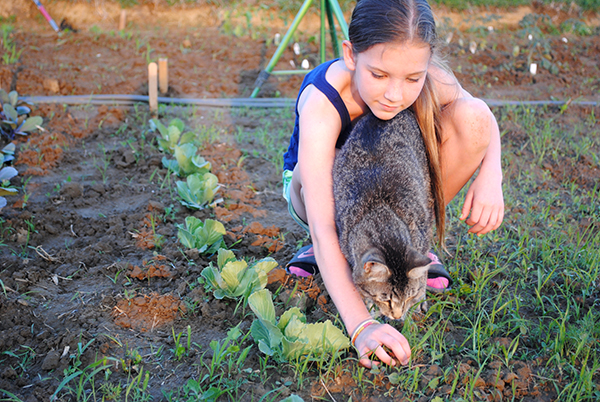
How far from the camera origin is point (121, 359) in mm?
2100

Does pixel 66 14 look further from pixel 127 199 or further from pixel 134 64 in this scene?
pixel 127 199

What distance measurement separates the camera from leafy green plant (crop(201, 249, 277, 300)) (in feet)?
8.08

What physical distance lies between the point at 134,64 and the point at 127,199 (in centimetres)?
348

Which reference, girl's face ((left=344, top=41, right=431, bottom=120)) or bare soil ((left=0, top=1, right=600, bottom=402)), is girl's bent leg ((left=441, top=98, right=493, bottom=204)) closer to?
girl's face ((left=344, top=41, right=431, bottom=120))

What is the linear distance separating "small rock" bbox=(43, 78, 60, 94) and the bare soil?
0.05ft

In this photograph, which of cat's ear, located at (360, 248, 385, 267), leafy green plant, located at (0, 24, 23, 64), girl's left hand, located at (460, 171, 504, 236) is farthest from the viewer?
leafy green plant, located at (0, 24, 23, 64)

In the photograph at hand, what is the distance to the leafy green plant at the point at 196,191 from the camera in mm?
3422

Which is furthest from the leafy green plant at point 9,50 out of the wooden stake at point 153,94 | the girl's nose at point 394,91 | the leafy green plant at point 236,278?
the girl's nose at point 394,91

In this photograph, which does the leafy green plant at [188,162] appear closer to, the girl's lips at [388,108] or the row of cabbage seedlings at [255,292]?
the row of cabbage seedlings at [255,292]

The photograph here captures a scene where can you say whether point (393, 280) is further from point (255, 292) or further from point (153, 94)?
point (153, 94)

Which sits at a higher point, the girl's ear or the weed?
the girl's ear

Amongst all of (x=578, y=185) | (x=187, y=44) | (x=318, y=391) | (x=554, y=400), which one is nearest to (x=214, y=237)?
(x=318, y=391)

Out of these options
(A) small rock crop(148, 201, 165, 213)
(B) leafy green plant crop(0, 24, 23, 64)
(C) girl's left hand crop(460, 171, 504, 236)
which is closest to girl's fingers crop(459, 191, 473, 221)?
(C) girl's left hand crop(460, 171, 504, 236)

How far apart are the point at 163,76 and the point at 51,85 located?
4.14ft
